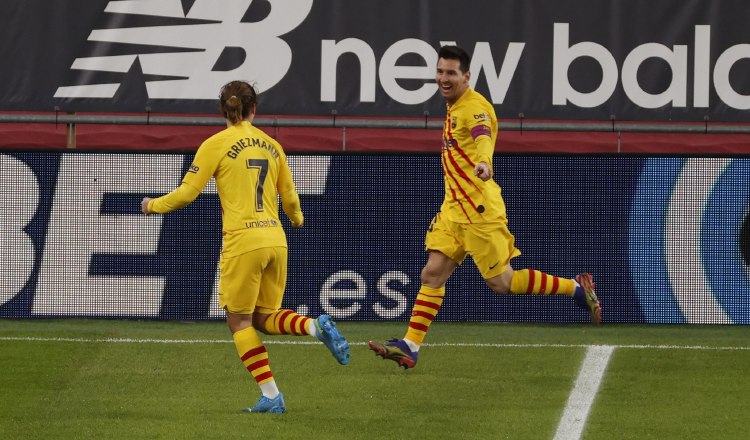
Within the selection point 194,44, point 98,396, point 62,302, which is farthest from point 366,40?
point 98,396

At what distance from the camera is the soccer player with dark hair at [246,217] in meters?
7.74

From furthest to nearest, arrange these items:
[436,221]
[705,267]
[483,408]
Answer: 1. [705,267]
2. [436,221]
3. [483,408]

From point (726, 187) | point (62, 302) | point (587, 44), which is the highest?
point (587, 44)

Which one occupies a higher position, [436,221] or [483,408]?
[436,221]

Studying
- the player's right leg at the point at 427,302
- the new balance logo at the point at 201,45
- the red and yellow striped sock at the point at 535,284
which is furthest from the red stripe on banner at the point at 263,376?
the new balance logo at the point at 201,45

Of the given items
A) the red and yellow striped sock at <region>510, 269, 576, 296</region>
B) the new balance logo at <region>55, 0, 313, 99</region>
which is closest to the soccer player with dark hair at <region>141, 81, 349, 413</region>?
the red and yellow striped sock at <region>510, 269, 576, 296</region>

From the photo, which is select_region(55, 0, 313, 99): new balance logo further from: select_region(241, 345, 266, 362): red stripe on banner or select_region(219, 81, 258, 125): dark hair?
select_region(241, 345, 266, 362): red stripe on banner

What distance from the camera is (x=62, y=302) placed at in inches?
474

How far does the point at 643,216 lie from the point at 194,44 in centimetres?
412

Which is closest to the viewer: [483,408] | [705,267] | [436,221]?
[483,408]

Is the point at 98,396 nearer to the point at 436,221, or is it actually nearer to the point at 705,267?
the point at 436,221

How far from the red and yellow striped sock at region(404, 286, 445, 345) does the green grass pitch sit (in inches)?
13.5

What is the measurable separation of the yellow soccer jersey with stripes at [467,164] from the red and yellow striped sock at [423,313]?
19.2 inches

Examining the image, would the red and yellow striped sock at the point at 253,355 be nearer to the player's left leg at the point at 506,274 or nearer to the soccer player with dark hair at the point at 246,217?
the soccer player with dark hair at the point at 246,217
